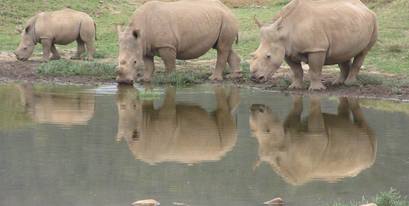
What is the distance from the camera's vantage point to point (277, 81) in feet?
63.1

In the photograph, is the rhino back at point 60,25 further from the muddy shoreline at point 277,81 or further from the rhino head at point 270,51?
the rhino head at point 270,51

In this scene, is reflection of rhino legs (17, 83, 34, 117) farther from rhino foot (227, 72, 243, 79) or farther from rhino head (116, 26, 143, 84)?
rhino foot (227, 72, 243, 79)

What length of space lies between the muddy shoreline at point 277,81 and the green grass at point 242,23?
189 centimetres

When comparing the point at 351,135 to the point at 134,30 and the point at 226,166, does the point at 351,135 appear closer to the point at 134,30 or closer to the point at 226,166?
the point at 226,166

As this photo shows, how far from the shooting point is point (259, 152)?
1206 centimetres

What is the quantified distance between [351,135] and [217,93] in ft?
16.0

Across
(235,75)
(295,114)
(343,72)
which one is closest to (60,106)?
(295,114)

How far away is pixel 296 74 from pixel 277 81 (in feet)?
3.80

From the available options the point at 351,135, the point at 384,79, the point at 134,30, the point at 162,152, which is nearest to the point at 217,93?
the point at 134,30

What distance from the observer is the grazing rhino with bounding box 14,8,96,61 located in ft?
78.5

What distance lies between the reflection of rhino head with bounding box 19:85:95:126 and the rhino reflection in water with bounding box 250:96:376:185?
251 cm

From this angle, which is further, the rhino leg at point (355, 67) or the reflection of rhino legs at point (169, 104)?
the rhino leg at point (355, 67)

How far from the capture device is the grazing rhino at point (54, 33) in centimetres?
2394

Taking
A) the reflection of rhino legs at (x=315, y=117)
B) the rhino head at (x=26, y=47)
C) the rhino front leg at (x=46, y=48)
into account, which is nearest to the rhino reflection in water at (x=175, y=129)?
the reflection of rhino legs at (x=315, y=117)
